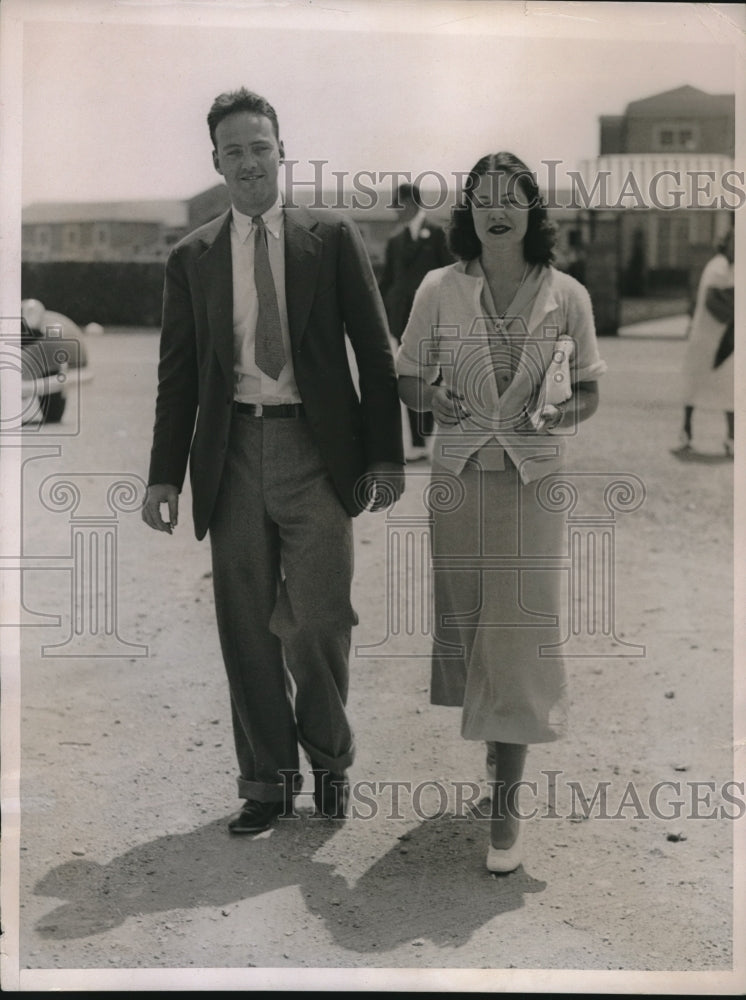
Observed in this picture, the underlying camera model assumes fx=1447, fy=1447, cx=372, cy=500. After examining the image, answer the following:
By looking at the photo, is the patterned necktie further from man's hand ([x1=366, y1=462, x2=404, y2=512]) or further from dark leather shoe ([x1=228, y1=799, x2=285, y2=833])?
dark leather shoe ([x1=228, y1=799, x2=285, y2=833])

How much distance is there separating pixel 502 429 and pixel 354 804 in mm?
1288

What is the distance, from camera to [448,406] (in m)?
4.25

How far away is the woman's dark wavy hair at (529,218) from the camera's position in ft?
13.7

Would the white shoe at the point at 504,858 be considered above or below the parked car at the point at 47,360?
below

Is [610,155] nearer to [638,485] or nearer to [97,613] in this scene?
[638,485]

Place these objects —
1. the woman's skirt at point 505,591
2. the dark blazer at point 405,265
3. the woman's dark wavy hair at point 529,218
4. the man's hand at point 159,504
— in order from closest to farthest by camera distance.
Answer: the woman's dark wavy hair at point 529,218 → the woman's skirt at point 505,591 → the man's hand at point 159,504 → the dark blazer at point 405,265

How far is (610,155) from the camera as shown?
4.62 metres

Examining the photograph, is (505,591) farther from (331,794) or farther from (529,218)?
(529,218)

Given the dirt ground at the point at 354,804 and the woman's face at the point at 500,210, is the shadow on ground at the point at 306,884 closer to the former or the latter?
the dirt ground at the point at 354,804

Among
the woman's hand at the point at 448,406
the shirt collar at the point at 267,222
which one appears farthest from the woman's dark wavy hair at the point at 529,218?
the shirt collar at the point at 267,222

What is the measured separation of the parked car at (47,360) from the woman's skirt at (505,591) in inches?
51.0

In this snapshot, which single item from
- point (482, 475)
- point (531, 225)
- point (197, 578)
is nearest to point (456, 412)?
point (482, 475)

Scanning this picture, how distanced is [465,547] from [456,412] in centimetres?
40

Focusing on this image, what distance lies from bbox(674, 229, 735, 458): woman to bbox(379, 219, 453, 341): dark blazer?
3.26 ft
